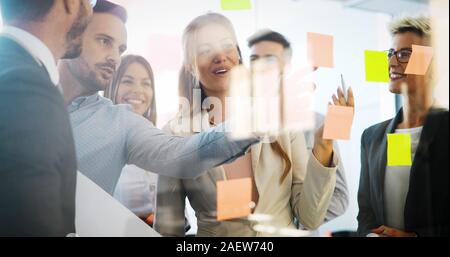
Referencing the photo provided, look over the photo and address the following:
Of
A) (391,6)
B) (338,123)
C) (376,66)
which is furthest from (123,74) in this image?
(391,6)

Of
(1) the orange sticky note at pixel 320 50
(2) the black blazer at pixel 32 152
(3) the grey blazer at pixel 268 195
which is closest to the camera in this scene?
(2) the black blazer at pixel 32 152

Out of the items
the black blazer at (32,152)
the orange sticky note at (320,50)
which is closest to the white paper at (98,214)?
the black blazer at (32,152)

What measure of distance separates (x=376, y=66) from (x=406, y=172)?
1.20ft

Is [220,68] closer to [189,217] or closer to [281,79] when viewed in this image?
[281,79]

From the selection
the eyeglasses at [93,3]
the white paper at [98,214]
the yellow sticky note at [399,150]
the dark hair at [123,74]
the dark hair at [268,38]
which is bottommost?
the white paper at [98,214]

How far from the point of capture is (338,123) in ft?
4.41

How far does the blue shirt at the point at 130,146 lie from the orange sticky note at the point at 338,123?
28 centimetres

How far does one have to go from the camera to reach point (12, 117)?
3.73 feet

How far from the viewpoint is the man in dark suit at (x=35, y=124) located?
44.1 inches

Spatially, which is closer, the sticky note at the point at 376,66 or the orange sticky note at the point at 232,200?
the orange sticky note at the point at 232,200

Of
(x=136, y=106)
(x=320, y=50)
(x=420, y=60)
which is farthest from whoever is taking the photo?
(x=420, y=60)

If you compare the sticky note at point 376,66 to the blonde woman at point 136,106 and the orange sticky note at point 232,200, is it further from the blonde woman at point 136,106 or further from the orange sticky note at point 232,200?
the blonde woman at point 136,106

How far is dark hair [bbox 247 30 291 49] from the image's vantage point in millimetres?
1276

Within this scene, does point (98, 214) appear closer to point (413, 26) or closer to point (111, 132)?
point (111, 132)
